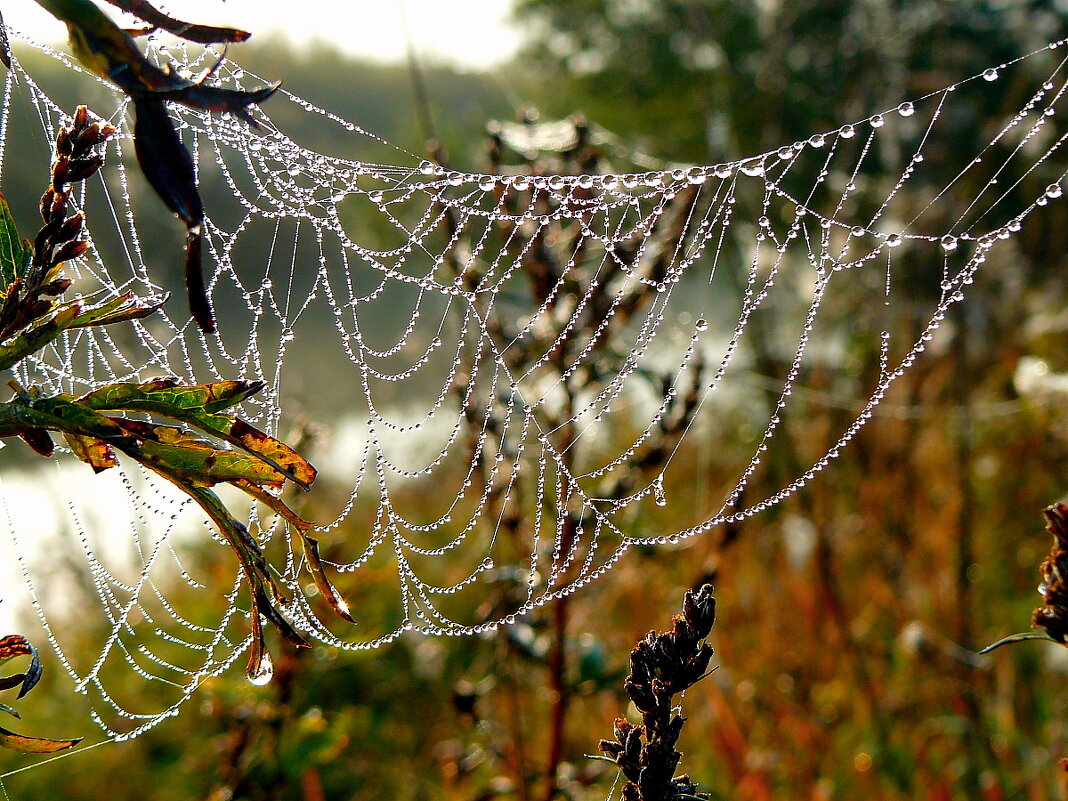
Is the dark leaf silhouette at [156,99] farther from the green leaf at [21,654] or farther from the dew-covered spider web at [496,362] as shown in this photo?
the green leaf at [21,654]

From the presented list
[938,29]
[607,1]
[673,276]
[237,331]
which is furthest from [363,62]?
[673,276]

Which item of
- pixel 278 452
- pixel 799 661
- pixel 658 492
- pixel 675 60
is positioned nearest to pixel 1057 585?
pixel 278 452

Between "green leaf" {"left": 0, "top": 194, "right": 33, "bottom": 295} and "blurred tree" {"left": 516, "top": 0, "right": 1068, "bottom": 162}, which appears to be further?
"blurred tree" {"left": 516, "top": 0, "right": 1068, "bottom": 162}

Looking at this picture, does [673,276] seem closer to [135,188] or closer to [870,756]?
[870,756]

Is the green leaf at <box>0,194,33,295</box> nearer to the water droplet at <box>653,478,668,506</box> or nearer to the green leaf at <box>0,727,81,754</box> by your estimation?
the green leaf at <box>0,727,81,754</box>

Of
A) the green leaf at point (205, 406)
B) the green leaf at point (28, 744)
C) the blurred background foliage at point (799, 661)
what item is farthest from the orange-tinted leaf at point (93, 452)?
the blurred background foliage at point (799, 661)

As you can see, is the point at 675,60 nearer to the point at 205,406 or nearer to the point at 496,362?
the point at 496,362

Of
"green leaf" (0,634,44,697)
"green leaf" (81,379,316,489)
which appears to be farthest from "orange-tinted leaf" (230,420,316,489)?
"green leaf" (0,634,44,697)
